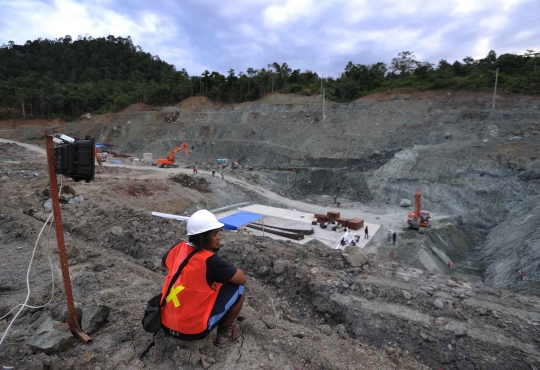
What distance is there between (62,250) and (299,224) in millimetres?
10912

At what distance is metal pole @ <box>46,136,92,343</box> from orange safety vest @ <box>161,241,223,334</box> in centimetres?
120

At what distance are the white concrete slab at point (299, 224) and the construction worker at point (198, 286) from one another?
861 centimetres

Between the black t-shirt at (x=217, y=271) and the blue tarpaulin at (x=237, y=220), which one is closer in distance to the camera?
the black t-shirt at (x=217, y=271)

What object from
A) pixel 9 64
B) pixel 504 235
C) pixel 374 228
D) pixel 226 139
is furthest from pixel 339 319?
pixel 9 64

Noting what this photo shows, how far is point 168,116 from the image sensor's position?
3759cm

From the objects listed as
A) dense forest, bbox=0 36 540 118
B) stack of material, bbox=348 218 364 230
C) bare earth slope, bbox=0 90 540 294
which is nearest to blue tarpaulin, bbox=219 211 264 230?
bare earth slope, bbox=0 90 540 294

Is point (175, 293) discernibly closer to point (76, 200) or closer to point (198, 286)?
point (198, 286)

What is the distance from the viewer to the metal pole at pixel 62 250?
2859 mm

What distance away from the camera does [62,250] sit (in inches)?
120

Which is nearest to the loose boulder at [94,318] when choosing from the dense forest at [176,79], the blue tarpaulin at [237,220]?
the blue tarpaulin at [237,220]

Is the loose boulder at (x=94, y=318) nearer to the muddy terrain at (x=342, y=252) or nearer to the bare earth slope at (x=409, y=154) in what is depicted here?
the muddy terrain at (x=342, y=252)

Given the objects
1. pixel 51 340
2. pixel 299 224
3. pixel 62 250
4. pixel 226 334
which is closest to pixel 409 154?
pixel 299 224

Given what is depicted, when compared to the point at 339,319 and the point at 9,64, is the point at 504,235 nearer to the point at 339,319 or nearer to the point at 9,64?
the point at 339,319

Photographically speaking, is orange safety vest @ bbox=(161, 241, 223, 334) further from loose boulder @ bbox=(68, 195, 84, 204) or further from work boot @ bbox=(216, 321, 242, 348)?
loose boulder @ bbox=(68, 195, 84, 204)
